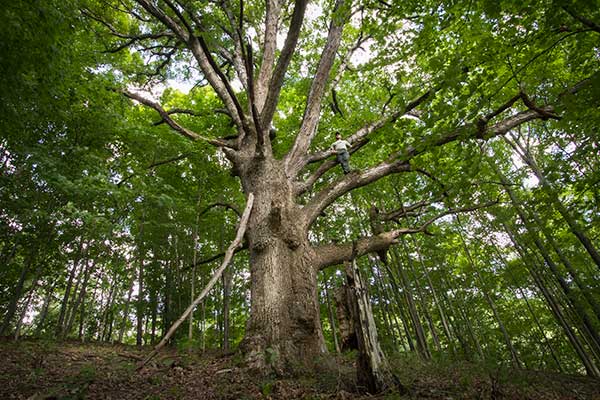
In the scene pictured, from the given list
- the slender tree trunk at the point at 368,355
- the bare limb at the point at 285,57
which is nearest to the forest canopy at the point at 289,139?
the bare limb at the point at 285,57

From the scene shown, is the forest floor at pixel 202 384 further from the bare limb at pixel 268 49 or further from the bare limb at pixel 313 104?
the bare limb at pixel 268 49

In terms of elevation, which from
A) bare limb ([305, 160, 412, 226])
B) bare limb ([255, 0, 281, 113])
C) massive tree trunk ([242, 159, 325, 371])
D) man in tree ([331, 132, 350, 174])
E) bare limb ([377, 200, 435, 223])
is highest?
bare limb ([255, 0, 281, 113])

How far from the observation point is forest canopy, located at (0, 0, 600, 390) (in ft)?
11.3

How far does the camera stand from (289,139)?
33.0 feet

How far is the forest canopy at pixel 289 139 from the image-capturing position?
11.3 feet

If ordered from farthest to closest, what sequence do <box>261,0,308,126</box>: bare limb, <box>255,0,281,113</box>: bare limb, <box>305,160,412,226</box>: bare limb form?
<box>255,0,281,113</box>: bare limb < <box>305,160,412,226</box>: bare limb < <box>261,0,308,126</box>: bare limb

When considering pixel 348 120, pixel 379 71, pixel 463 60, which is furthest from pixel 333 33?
pixel 463 60

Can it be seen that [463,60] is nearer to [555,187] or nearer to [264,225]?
[555,187]

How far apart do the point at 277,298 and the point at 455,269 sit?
1506cm

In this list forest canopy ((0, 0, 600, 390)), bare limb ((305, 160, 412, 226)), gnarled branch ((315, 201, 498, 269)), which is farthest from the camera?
bare limb ((305, 160, 412, 226))

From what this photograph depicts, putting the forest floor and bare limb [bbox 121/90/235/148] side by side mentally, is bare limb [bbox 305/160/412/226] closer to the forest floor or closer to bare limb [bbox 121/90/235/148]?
bare limb [bbox 121/90/235/148]

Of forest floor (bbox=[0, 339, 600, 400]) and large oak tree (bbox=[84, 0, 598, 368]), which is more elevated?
large oak tree (bbox=[84, 0, 598, 368])

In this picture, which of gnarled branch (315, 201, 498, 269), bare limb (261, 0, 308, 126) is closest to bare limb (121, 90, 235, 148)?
bare limb (261, 0, 308, 126)

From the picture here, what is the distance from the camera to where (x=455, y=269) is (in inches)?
618
